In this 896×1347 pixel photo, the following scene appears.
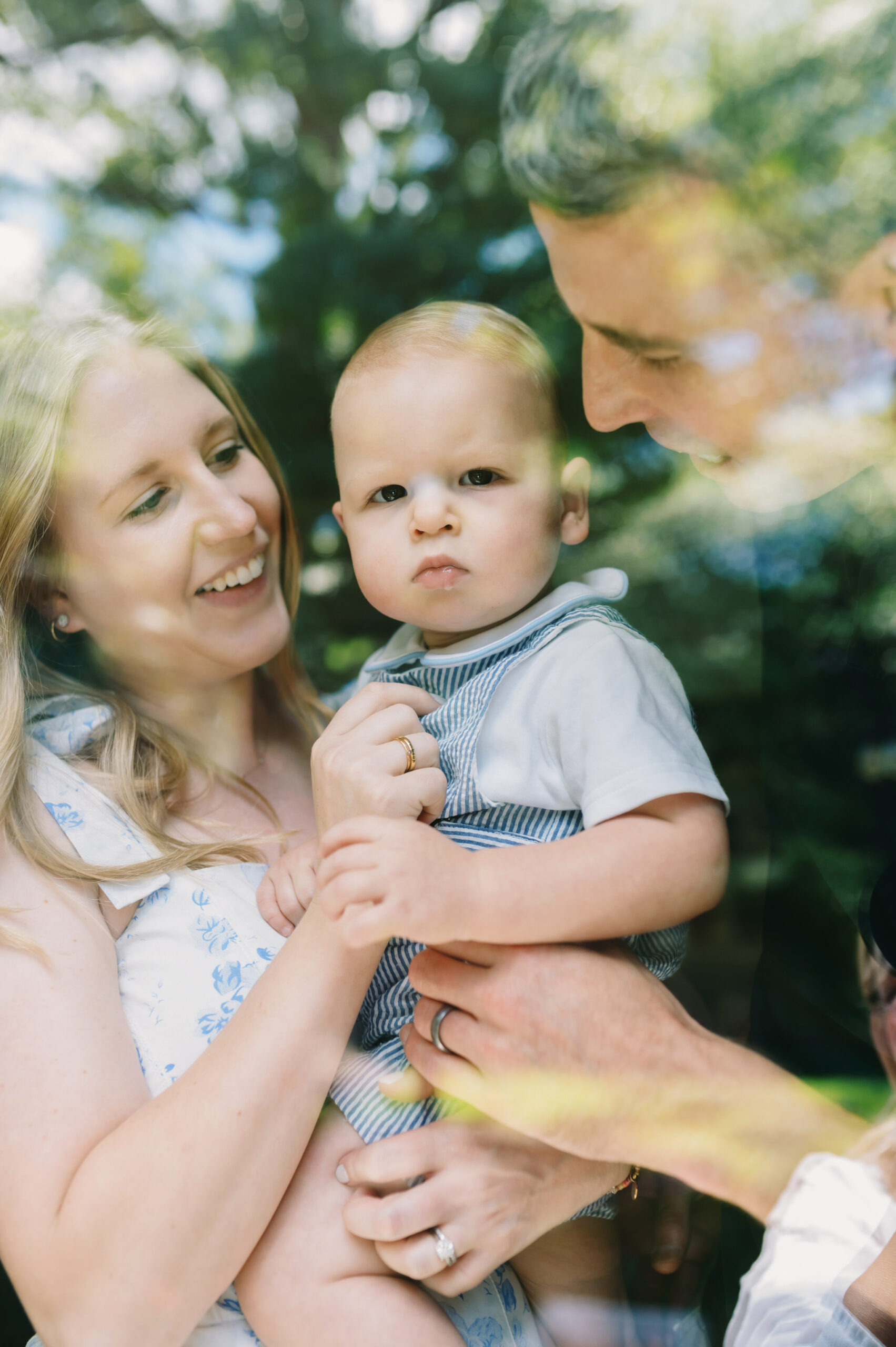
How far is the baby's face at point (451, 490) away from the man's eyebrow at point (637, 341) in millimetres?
150

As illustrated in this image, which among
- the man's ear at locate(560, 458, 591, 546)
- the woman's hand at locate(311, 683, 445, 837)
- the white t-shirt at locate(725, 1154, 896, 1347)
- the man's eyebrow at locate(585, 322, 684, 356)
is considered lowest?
the white t-shirt at locate(725, 1154, 896, 1347)

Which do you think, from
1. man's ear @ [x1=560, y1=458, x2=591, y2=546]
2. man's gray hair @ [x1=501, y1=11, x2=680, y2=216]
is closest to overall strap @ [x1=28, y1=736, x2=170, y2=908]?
man's ear @ [x1=560, y1=458, x2=591, y2=546]

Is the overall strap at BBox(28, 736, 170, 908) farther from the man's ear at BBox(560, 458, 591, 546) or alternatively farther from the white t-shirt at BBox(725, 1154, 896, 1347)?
the white t-shirt at BBox(725, 1154, 896, 1347)

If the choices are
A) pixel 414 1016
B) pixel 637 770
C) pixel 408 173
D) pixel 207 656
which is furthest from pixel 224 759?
pixel 408 173

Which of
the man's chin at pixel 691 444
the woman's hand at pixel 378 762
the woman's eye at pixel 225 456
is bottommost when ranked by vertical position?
the woman's hand at pixel 378 762

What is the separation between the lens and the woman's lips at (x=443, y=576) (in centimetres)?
89

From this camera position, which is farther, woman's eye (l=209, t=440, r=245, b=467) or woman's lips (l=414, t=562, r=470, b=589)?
woman's eye (l=209, t=440, r=245, b=467)

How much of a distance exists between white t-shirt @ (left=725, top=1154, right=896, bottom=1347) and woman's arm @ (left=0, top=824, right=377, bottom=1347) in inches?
16.9

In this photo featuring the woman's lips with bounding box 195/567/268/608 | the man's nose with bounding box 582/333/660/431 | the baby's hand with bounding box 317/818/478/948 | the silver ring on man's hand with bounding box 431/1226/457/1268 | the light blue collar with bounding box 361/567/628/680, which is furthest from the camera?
the woman's lips with bounding box 195/567/268/608

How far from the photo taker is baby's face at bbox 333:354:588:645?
87 cm

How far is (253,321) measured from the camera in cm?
141

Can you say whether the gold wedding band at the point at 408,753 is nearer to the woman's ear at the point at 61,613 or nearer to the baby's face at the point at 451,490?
the baby's face at the point at 451,490

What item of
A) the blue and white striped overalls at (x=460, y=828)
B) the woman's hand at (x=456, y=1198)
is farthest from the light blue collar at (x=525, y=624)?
the woman's hand at (x=456, y=1198)

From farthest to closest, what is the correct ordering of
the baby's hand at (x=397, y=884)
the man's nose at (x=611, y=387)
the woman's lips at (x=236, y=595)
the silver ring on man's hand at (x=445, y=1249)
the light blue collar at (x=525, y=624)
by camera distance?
the woman's lips at (x=236, y=595), the man's nose at (x=611, y=387), the light blue collar at (x=525, y=624), the silver ring on man's hand at (x=445, y=1249), the baby's hand at (x=397, y=884)
